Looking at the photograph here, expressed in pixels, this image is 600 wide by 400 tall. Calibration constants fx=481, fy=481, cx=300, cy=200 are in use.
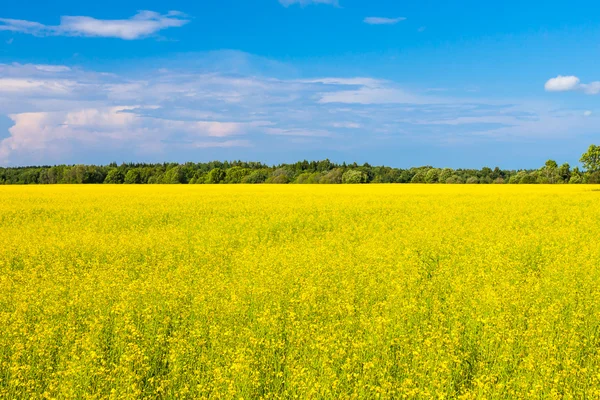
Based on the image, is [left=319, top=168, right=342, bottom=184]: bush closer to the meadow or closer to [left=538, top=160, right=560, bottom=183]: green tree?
[left=538, top=160, right=560, bottom=183]: green tree

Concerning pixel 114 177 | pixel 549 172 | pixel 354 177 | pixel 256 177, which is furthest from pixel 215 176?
pixel 549 172

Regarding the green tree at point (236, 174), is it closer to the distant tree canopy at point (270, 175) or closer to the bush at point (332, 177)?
the distant tree canopy at point (270, 175)

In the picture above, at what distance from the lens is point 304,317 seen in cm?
798

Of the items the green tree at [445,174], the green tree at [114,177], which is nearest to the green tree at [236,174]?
the green tree at [114,177]

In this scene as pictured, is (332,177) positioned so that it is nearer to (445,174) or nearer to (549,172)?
(445,174)

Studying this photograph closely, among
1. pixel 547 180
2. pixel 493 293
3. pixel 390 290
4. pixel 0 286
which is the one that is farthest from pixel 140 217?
pixel 547 180

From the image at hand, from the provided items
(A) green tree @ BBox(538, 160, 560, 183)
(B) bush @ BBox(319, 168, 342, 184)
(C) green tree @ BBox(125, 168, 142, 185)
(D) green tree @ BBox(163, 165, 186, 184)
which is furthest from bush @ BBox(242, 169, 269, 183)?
(A) green tree @ BBox(538, 160, 560, 183)

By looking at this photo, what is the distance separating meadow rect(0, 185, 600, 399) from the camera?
5.76 metres

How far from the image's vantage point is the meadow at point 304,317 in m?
5.76

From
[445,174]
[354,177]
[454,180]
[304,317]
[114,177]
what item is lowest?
[304,317]

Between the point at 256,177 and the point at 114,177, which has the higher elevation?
the point at 256,177

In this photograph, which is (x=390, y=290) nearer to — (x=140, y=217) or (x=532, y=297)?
(x=532, y=297)

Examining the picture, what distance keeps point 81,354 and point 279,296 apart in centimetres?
355

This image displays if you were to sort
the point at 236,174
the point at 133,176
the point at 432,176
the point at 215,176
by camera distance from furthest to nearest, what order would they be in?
the point at 133,176 < the point at 236,174 < the point at 215,176 < the point at 432,176
